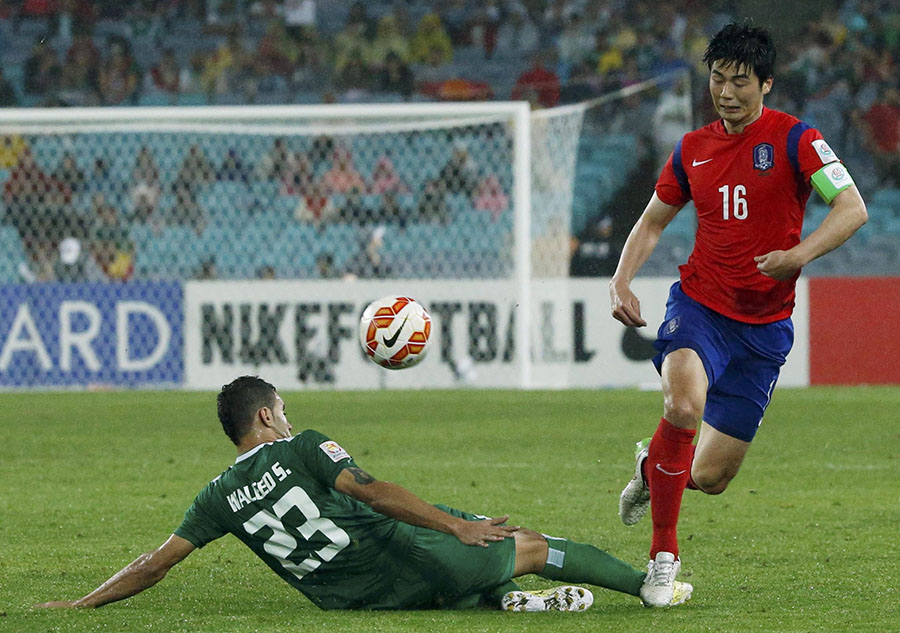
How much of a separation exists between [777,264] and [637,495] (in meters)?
1.25

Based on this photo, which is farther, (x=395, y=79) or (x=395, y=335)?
(x=395, y=79)

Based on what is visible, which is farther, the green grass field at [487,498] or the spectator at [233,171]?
the spectator at [233,171]

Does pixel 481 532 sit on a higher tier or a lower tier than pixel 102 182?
lower

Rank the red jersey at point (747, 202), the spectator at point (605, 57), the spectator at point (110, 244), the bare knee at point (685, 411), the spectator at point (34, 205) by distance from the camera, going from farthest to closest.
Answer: the spectator at point (605, 57) → the spectator at point (34, 205) → the spectator at point (110, 244) → the red jersey at point (747, 202) → the bare knee at point (685, 411)

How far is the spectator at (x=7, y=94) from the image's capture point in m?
20.6

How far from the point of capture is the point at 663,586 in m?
4.68

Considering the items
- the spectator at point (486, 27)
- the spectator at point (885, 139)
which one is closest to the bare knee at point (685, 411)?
the spectator at point (885, 139)

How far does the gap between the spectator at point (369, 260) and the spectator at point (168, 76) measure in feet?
18.1

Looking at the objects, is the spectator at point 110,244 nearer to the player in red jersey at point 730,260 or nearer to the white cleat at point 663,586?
the player in red jersey at point 730,260

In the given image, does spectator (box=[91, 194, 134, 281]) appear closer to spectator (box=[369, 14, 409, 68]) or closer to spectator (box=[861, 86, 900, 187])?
spectator (box=[369, 14, 409, 68])

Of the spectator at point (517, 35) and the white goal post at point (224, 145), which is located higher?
the spectator at point (517, 35)

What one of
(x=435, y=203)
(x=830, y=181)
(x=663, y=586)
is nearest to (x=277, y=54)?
(x=435, y=203)

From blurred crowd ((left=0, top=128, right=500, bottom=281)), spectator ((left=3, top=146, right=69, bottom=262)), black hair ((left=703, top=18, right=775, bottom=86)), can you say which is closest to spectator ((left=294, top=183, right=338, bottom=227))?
blurred crowd ((left=0, top=128, right=500, bottom=281))

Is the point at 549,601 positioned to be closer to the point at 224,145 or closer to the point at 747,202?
the point at 747,202
